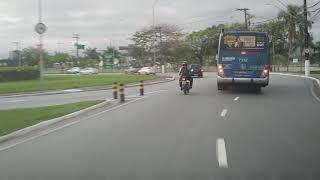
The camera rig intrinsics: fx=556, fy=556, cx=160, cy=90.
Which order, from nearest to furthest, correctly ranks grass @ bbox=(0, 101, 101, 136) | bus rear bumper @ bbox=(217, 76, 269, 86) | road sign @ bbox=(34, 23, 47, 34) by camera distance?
grass @ bbox=(0, 101, 101, 136)
bus rear bumper @ bbox=(217, 76, 269, 86)
road sign @ bbox=(34, 23, 47, 34)

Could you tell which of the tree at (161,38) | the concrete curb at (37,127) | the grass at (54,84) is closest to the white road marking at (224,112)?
the concrete curb at (37,127)

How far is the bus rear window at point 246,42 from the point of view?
2892cm

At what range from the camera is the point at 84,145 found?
12.0 meters

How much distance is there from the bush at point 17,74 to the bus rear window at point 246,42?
33224 millimetres

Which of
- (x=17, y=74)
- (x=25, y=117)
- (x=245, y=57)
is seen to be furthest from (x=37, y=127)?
(x=17, y=74)

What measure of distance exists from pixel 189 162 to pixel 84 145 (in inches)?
122

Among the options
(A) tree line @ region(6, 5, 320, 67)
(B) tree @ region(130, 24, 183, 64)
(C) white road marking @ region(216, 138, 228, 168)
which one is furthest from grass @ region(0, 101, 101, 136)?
(B) tree @ region(130, 24, 183, 64)

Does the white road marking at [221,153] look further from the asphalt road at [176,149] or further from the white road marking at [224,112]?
the white road marking at [224,112]

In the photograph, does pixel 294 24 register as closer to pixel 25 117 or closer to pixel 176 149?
pixel 25 117

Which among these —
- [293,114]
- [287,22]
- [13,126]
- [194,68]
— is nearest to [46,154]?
[13,126]

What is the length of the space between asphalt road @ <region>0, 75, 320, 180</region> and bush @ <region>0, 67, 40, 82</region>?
40.6m

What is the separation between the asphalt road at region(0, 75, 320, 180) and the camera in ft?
29.8

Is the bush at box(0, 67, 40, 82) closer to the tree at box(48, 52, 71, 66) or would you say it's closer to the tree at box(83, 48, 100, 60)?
the tree at box(48, 52, 71, 66)

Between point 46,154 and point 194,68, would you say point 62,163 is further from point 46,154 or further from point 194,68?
point 194,68
